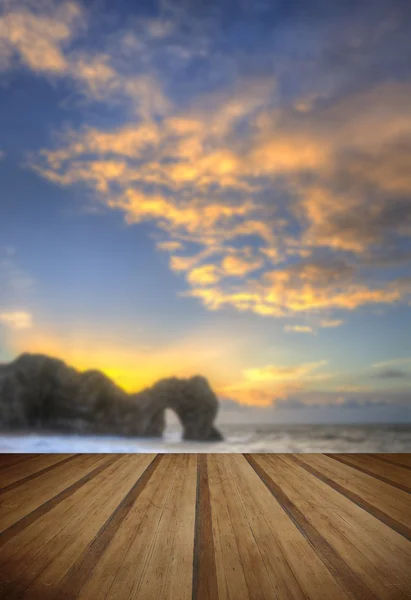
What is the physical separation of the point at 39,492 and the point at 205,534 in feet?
4.20

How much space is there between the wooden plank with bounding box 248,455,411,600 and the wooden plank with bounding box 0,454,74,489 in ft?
5.75

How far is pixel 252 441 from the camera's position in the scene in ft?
17.7

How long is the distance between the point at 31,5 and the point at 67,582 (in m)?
5.44

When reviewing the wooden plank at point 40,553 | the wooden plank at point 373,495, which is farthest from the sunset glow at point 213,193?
the wooden plank at point 40,553

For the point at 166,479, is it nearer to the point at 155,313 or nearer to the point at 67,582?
the point at 67,582

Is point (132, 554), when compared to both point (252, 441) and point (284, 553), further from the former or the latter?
point (252, 441)

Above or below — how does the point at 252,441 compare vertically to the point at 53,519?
above

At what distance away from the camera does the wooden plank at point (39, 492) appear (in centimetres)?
224

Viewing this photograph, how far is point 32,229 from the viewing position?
5441 mm

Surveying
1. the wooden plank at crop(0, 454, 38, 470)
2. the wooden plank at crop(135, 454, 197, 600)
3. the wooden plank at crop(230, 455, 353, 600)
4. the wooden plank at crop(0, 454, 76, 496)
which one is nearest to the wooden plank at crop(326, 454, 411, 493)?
the wooden plank at crop(230, 455, 353, 600)

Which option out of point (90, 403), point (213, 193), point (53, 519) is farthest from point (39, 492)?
point (213, 193)

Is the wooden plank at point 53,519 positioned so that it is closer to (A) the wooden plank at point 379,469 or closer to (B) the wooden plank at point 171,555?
(B) the wooden plank at point 171,555

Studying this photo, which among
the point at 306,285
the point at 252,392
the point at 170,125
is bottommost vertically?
the point at 252,392

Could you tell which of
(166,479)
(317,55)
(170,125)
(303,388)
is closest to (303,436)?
(303,388)
